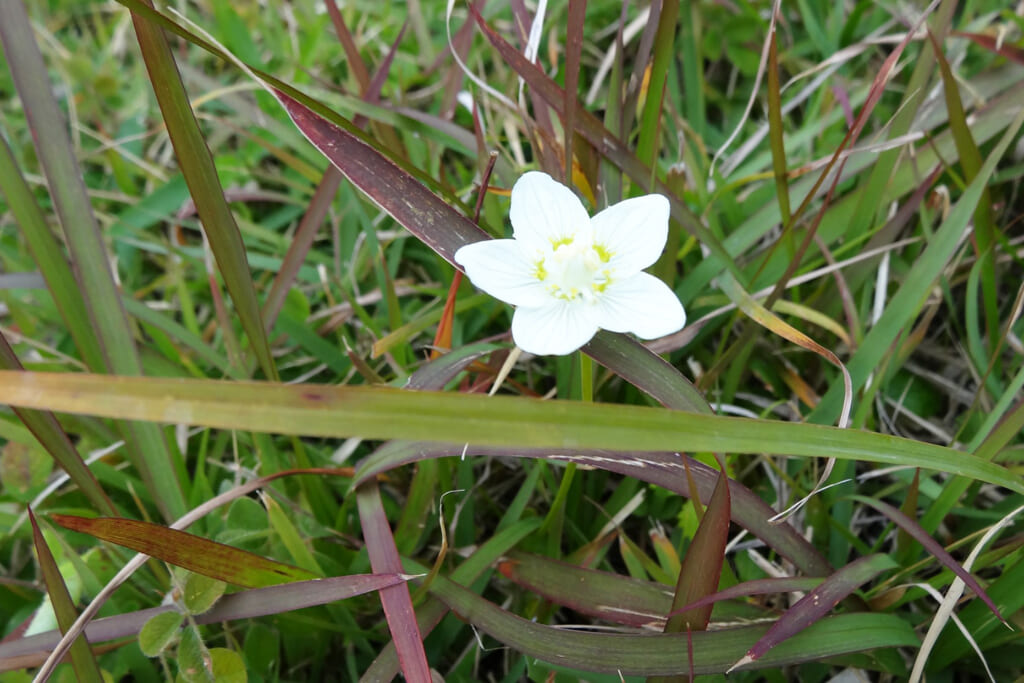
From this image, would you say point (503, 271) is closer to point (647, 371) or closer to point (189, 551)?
point (647, 371)

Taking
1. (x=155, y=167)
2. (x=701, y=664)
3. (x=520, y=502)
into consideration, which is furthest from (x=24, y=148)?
(x=701, y=664)

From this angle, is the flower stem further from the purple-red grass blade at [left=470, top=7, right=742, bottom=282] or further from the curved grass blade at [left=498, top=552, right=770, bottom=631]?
the purple-red grass blade at [left=470, top=7, right=742, bottom=282]

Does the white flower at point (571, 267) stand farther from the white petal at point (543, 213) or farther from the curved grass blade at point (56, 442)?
the curved grass blade at point (56, 442)

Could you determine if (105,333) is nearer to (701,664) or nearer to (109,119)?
(701,664)

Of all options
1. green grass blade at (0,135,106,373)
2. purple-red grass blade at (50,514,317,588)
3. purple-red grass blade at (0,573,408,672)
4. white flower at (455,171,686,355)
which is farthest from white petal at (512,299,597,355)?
green grass blade at (0,135,106,373)

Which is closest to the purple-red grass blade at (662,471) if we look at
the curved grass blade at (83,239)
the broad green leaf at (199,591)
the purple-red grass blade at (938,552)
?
the purple-red grass blade at (938,552)

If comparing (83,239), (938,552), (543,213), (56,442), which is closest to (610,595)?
(938,552)
